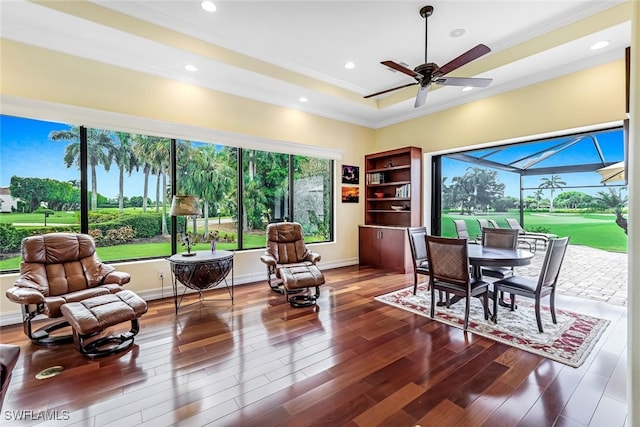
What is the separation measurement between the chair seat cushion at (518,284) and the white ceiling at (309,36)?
286 cm

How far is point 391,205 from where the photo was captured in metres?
6.40

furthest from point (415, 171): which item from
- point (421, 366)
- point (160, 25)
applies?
point (160, 25)

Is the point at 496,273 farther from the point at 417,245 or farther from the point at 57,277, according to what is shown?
the point at 57,277

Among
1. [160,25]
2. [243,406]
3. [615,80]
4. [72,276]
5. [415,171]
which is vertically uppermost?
[160,25]

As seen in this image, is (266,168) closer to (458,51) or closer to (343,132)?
(343,132)

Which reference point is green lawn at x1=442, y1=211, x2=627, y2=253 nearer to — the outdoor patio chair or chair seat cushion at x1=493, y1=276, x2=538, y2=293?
the outdoor patio chair

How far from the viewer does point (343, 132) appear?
6.17m

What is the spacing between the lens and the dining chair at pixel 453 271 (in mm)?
3012

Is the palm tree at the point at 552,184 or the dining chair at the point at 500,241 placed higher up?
the palm tree at the point at 552,184

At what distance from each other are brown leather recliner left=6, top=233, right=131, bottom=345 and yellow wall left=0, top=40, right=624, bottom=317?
595mm

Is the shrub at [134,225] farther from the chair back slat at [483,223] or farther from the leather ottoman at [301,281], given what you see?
the chair back slat at [483,223]

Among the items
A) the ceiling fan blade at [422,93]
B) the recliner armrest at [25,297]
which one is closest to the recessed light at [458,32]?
the ceiling fan blade at [422,93]

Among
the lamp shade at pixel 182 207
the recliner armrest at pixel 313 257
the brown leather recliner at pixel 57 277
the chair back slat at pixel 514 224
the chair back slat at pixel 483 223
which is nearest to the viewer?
the brown leather recliner at pixel 57 277

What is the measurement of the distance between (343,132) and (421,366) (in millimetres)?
4915
